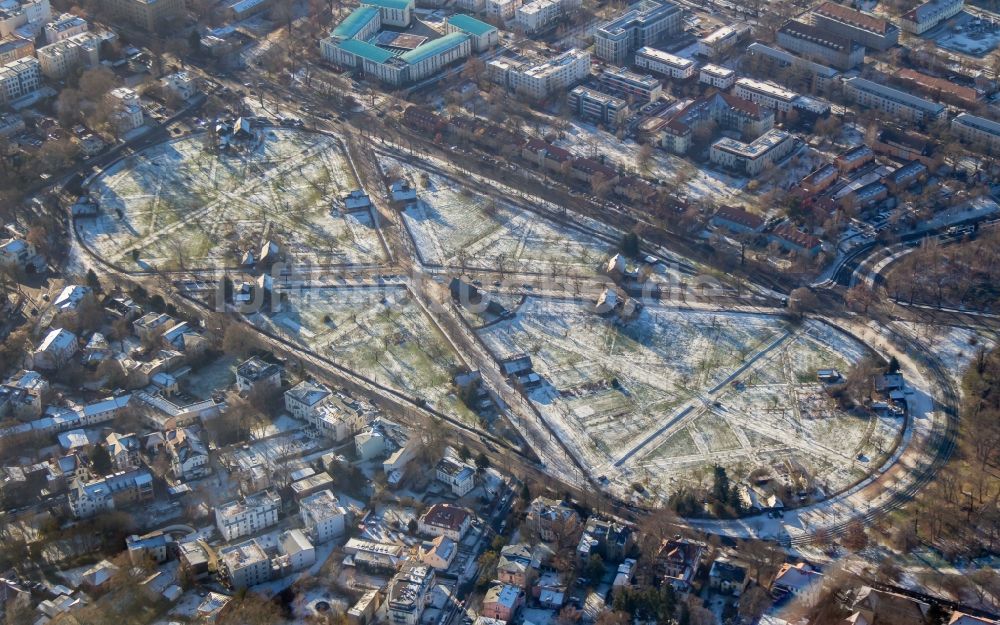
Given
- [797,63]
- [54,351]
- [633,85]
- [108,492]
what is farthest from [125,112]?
[797,63]

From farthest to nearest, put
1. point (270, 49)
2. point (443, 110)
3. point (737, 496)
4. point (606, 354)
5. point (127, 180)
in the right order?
point (270, 49)
point (443, 110)
point (127, 180)
point (606, 354)
point (737, 496)

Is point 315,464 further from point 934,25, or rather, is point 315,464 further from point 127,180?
point 934,25

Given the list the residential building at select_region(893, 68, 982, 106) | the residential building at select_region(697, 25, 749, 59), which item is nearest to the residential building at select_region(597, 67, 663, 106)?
the residential building at select_region(697, 25, 749, 59)

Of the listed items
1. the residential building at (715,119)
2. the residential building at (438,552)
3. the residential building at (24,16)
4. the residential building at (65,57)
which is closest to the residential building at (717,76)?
the residential building at (715,119)

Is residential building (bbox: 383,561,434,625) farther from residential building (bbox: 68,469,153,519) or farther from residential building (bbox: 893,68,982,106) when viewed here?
residential building (bbox: 893,68,982,106)

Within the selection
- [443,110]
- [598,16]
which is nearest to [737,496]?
[443,110]

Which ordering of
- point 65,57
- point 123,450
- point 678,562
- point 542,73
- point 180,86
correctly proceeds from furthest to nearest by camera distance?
point 65,57, point 542,73, point 180,86, point 123,450, point 678,562

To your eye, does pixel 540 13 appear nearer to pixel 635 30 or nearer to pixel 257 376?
pixel 635 30
